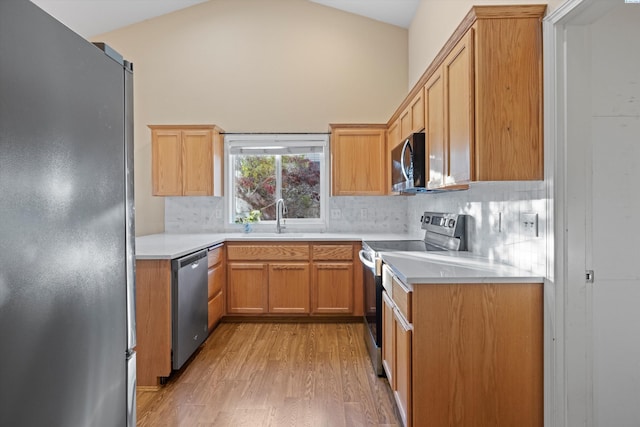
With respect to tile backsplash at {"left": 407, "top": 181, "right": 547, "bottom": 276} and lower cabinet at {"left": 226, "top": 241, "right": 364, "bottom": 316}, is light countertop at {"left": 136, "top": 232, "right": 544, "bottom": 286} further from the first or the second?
lower cabinet at {"left": 226, "top": 241, "right": 364, "bottom": 316}

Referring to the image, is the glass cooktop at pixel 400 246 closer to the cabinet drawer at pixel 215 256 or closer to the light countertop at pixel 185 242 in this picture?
the light countertop at pixel 185 242

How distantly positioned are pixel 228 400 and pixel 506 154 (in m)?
2.07

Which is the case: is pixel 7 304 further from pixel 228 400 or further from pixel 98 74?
pixel 228 400

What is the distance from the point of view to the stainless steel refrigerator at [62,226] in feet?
2.03

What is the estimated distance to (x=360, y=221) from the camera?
444cm

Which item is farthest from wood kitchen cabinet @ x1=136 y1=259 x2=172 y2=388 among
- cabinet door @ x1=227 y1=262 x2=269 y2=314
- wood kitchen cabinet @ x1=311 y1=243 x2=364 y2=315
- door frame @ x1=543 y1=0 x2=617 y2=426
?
door frame @ x1=543 y1=0 x2=617 y2=426

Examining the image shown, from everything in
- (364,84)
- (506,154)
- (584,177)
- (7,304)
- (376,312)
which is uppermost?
(364,84)

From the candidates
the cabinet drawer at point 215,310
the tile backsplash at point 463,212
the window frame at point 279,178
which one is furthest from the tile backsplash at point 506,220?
the cabinet drawer at point 215,310

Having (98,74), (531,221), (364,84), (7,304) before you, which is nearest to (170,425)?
(7,304)

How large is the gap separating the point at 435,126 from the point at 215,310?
2.51 metres

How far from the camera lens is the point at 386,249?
2.76 meters

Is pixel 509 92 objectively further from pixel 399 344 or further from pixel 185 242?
pixel 185 242

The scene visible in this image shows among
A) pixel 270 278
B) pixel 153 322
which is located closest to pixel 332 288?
pixel 270 278

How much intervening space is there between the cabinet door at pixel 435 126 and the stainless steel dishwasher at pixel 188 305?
70.8 inches
